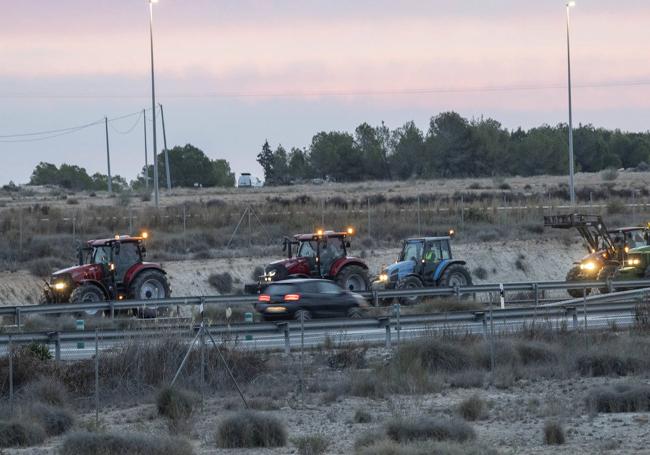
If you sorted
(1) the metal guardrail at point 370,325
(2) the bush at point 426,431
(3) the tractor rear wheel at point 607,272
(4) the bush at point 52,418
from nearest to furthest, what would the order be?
(2) the bush at point 426,431
(4) the bush at point 52,418
(1) the metal guardrail at point 370,325
(3) the tractor rear wheel at point 607,272

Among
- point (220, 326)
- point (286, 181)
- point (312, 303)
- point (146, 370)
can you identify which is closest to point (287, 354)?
point (220, 326)

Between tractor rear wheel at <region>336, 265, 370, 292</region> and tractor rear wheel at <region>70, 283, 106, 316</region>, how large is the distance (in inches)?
283

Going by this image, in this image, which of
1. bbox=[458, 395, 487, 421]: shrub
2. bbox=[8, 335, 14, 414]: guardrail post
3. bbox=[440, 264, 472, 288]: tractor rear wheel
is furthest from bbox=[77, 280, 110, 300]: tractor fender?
bbox=[458, 395, 487, 421]: shrub

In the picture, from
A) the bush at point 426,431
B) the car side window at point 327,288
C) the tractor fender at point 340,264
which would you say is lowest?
the bush at point 426,431

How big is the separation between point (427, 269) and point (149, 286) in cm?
930

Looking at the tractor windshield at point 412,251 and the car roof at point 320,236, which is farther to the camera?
the tractor windshield at point 412,251

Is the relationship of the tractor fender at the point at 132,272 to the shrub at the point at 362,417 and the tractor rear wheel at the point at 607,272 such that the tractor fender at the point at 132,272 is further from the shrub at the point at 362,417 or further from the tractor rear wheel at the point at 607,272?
the shrub at the point at 362,417

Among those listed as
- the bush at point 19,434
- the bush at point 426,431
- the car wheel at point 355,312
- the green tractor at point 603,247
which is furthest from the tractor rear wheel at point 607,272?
the bush at point 19,434

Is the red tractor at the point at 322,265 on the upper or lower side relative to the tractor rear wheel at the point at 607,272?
upper

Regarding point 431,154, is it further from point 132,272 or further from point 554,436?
point 554,436

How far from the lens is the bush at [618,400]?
21.4 metres

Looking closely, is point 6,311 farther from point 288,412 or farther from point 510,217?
point 510,217

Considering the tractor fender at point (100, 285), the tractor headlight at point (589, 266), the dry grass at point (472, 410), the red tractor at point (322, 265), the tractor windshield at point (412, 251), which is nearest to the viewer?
the dry grass at point (472, 410)

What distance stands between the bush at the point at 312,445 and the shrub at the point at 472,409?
10.7 ft
